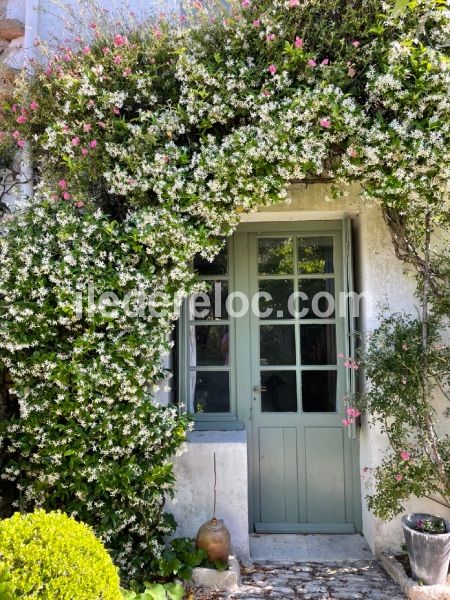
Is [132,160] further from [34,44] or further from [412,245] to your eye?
[412,245]

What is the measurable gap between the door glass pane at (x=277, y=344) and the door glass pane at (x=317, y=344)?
4.1 inches

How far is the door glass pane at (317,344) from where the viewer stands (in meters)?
4.80

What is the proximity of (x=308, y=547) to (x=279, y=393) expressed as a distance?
133 centimetres

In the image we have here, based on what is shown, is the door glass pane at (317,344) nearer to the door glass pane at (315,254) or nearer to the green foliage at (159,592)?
the door glass pane at (315,254)

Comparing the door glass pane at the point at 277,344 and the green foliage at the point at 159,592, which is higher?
the door glass pane at the point at 277,344

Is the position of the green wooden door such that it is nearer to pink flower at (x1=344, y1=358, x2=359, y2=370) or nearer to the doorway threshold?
the doorway threshold

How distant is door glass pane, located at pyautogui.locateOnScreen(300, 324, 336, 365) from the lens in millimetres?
4801

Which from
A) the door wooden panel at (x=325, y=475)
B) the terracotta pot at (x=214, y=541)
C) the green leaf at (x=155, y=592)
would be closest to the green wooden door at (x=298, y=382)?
the door wooden panel at (x=325, y=475)

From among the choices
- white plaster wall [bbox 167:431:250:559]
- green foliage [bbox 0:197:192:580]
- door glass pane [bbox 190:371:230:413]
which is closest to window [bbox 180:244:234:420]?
door glass pane [bbox 190:371:230:413]

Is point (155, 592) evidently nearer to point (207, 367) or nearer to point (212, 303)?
point (207, 367)

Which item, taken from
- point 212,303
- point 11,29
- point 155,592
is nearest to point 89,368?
point 155,592

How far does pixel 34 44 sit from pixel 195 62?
1529 millimetres

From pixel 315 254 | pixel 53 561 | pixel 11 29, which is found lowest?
pixel 53 561

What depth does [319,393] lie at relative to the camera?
478 cm
